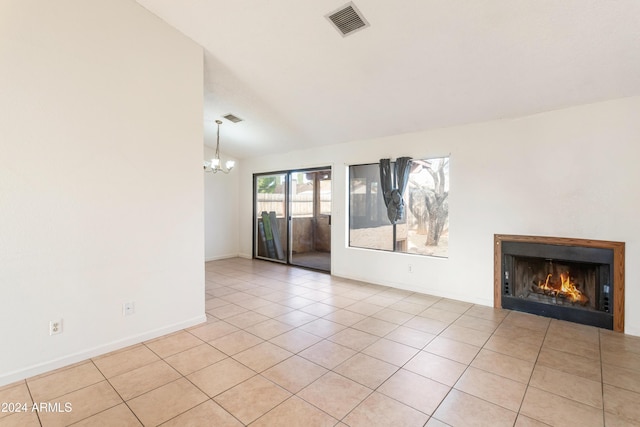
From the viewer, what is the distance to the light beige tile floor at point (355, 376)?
1.93 meters

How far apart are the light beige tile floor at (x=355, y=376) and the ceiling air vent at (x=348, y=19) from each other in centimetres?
292

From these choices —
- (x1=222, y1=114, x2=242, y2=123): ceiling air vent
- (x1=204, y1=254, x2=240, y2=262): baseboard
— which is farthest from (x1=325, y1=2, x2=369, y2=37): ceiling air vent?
(x1=204, y1=254, x2=240, y2=262): baseboard

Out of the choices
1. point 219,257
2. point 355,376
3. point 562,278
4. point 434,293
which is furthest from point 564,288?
point 219,257

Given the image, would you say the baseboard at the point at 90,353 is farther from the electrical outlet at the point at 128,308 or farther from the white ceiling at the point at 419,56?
the white ceiling at the point at 419,56

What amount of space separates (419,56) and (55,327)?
4003mm

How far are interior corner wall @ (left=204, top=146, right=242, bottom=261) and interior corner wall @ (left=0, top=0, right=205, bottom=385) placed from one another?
3.78m

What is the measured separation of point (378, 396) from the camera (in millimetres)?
2113

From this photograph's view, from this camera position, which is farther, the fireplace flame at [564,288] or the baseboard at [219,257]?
Answer: the baseboard at [219,257]

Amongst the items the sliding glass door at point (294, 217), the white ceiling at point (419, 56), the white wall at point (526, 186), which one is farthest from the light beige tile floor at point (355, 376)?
the sliding glass door at point (294, 217)

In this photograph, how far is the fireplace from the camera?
3219 millimetres

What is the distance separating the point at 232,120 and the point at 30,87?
297 cm

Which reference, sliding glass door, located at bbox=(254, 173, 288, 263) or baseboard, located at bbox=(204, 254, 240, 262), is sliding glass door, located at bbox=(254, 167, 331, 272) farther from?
baseboard, located at bbox=(204, 254, 240, 262)

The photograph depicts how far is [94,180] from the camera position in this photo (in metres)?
2.68

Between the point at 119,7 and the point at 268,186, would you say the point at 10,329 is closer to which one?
the point at 119,7
